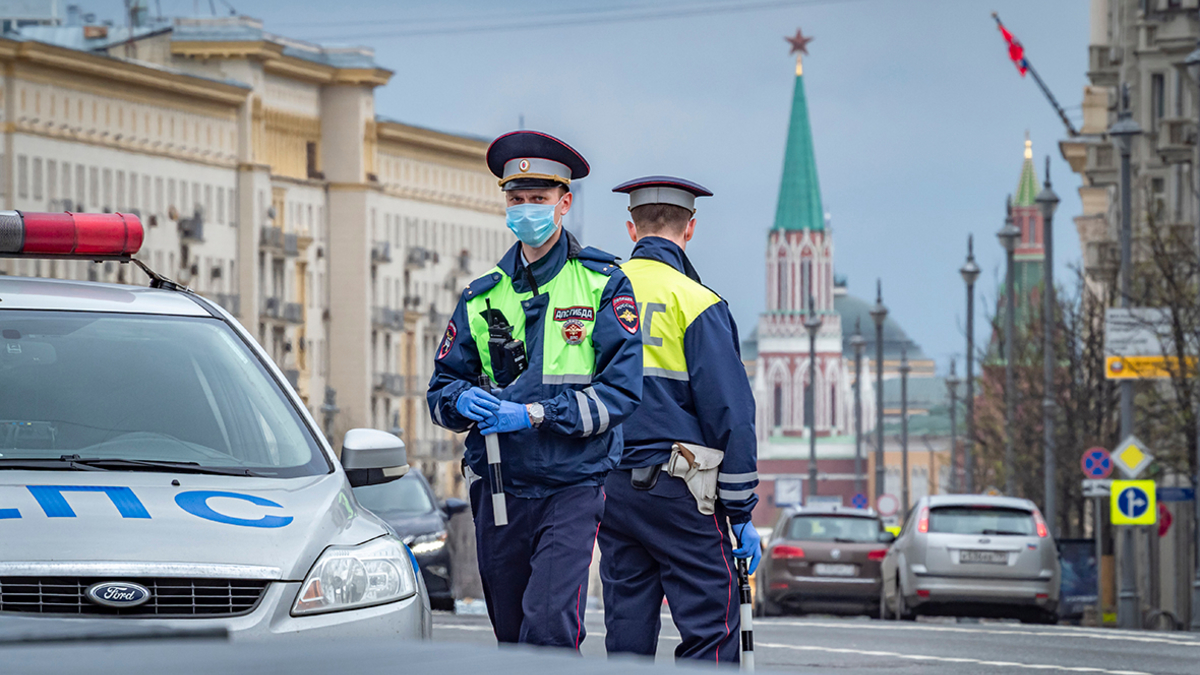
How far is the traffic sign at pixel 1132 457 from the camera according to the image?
33.5m

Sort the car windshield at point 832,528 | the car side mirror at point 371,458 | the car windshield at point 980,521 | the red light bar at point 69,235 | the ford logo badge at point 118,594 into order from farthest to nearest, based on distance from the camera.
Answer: the car windshield at point 832,528
the car windshield at point 980,521
the red light bar at point 69,235
the car side mirror at point 371,458
the ford logo badge at point 118,594

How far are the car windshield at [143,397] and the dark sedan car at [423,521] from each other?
13236mm

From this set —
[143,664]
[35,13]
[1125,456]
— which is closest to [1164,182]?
[1125,456]

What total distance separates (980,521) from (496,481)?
17.7m

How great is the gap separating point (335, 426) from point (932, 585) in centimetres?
8540

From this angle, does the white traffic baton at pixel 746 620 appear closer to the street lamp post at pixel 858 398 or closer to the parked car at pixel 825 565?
the parked car at pixel 825 565

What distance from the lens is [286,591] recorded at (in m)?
6.72

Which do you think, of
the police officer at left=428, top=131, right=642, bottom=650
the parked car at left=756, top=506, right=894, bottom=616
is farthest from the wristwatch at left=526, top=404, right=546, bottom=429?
the parked car at left=756, top=506, right=894, bottom=616

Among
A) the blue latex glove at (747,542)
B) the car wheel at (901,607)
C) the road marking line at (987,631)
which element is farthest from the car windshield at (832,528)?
the blue latex glove at (747,542)

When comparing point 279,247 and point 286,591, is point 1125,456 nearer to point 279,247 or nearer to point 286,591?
point 286,591

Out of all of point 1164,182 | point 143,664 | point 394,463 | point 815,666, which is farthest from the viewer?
point 1164,182

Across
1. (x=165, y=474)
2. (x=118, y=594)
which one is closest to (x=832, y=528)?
(x=165, y=474)

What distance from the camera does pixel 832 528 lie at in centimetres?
2878

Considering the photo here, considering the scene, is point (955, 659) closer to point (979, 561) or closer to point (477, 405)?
point (477, 405)
